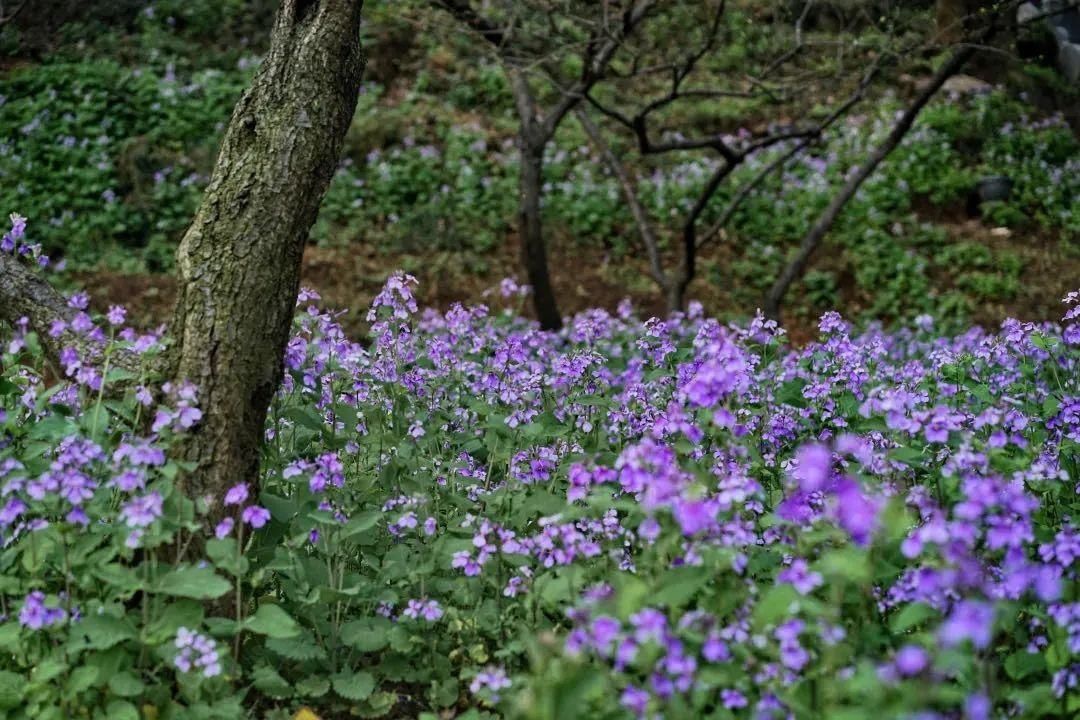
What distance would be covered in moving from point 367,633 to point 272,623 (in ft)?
0.97

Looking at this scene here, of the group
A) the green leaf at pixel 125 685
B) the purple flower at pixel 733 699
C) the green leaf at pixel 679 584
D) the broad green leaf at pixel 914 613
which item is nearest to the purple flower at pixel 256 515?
the green leaf at pixel 125 685

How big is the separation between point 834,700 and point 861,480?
607 millimetres

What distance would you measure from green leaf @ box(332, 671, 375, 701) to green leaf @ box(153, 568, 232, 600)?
1.23 feet

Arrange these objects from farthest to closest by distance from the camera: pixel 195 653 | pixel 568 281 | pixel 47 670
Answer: pixel 568 281 → pixel 195 653 → pixel 47 670

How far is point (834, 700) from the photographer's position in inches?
73.0

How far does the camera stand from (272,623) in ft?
7.59

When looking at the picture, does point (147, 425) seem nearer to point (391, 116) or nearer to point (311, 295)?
point (311, 295)

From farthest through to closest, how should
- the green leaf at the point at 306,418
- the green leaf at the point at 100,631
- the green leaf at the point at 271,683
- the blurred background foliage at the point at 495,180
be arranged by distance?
the blurred background foliage at the point at 495,180 < the green leaf at the point at 306,418 < the green leaf at the point at 271,683 < the green leaf at the point at 100,631

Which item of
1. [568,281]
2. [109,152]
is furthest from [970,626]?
[109,152]

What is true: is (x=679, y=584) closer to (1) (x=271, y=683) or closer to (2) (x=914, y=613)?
(2) (x=914, y=613)

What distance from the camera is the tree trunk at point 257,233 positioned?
8.74 ft

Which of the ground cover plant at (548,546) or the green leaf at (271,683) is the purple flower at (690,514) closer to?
the ground cover plant at (548,546)

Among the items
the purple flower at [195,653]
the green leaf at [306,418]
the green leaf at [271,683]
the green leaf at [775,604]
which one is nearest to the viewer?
the green leaf at [775,604]

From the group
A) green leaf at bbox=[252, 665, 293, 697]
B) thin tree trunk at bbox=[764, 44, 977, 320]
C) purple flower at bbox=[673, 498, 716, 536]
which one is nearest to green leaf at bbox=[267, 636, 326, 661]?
green leaf at bbox=[252, 665, 293, 697]
